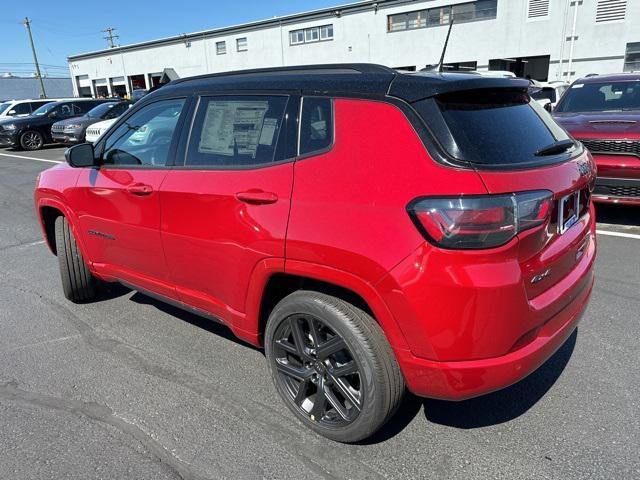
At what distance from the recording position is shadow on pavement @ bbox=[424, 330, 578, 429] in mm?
2586

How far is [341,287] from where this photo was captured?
2271 mm

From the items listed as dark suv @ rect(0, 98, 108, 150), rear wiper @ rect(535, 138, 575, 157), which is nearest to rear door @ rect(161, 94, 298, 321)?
rear wiper @ rect(535, 138, 575, 157)

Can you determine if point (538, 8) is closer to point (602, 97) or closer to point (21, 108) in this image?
point (602, 97)

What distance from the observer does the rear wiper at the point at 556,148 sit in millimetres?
2302

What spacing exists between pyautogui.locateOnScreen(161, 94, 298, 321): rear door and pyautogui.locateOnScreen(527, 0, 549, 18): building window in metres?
26.6

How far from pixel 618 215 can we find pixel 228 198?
5.87 meters

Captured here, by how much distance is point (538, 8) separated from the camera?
24438mm

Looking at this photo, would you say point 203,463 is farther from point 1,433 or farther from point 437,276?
point 437,276

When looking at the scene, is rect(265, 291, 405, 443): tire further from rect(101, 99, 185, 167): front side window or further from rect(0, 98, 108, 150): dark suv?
rect(0, 98, 108, 150): dark suv

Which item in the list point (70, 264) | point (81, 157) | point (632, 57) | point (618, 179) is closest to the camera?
point (81, 157)

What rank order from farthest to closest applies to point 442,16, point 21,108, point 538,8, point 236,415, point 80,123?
point 442,16
point 538,8
point 21,108
point 80,123
point 236,415

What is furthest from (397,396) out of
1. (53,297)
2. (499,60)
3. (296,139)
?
(499,60)

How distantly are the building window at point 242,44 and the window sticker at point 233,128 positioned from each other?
37.6 metres

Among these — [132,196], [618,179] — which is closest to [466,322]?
[132,196]
